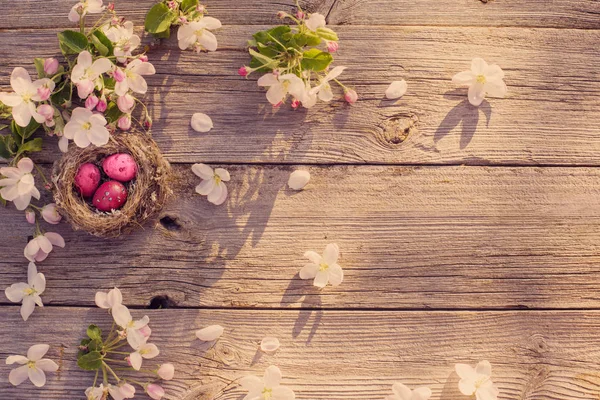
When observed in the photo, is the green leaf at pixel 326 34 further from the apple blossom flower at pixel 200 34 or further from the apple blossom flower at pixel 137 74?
the apple blossom flower at pixel 137 74

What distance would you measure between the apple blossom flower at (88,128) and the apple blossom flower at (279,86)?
34 cm

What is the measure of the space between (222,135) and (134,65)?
0.24 m

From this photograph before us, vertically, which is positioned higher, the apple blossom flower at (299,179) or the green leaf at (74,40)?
the green leaf at (74,40)

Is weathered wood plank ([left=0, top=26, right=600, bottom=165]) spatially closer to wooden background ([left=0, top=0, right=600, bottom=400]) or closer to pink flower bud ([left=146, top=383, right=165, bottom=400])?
wooden background ([left=0, top=0, right=600, bottom=400])

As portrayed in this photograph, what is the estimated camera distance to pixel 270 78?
119 cm

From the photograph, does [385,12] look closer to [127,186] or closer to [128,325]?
[127,186]

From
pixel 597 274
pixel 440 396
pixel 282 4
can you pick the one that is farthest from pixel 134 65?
pixel 597 274

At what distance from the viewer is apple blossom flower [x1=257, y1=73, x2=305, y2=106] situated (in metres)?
1.17

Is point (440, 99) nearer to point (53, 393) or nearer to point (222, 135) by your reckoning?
point (222, 135)

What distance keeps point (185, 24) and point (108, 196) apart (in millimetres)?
408

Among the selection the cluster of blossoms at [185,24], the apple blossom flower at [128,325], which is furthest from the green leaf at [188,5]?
the apple blossom flower at [128,325]

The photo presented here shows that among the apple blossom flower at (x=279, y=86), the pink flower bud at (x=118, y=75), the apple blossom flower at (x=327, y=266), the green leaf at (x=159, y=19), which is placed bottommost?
the apple blossom flower at (x=327, y=266)

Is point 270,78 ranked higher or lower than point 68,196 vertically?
higher

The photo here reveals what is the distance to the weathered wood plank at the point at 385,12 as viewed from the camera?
1284 millimetres
